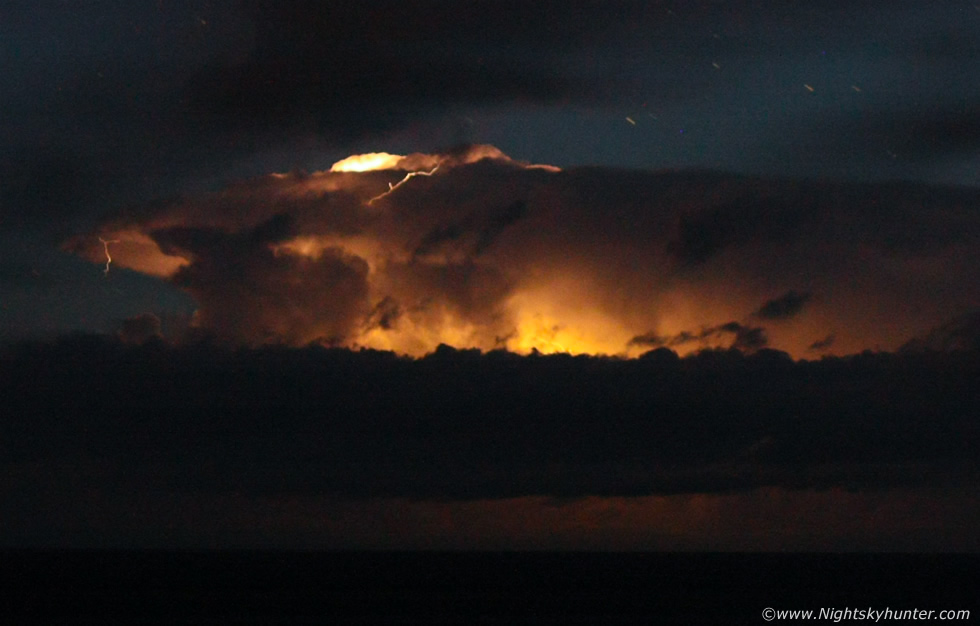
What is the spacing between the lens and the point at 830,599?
129 m

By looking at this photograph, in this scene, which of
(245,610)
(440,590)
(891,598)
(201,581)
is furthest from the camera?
(201,581)

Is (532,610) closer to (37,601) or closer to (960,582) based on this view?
(37,601)

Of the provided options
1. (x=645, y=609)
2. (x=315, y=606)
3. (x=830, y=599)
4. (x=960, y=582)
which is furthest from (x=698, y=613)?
(x=960, y=582)

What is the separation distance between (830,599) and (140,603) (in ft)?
249

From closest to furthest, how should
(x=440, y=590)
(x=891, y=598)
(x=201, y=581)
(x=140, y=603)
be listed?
(x=140, y=603) → (x=891, y=598) → (x=440, y=590) → (x=201, y=581)

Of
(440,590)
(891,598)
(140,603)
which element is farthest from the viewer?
(440,590)

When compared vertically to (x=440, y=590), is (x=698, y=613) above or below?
below

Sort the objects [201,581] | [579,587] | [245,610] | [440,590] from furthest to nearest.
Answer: [201,581], [579,587], [440,590], [245,610]

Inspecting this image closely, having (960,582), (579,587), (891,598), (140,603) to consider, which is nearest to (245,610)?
(140,603)

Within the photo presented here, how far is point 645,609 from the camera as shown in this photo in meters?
112

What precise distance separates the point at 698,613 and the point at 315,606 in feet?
124

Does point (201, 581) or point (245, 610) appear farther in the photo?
point (201, 581)

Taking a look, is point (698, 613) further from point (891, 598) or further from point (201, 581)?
point (201, 581)

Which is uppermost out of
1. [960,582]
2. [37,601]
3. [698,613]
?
[960,582]
